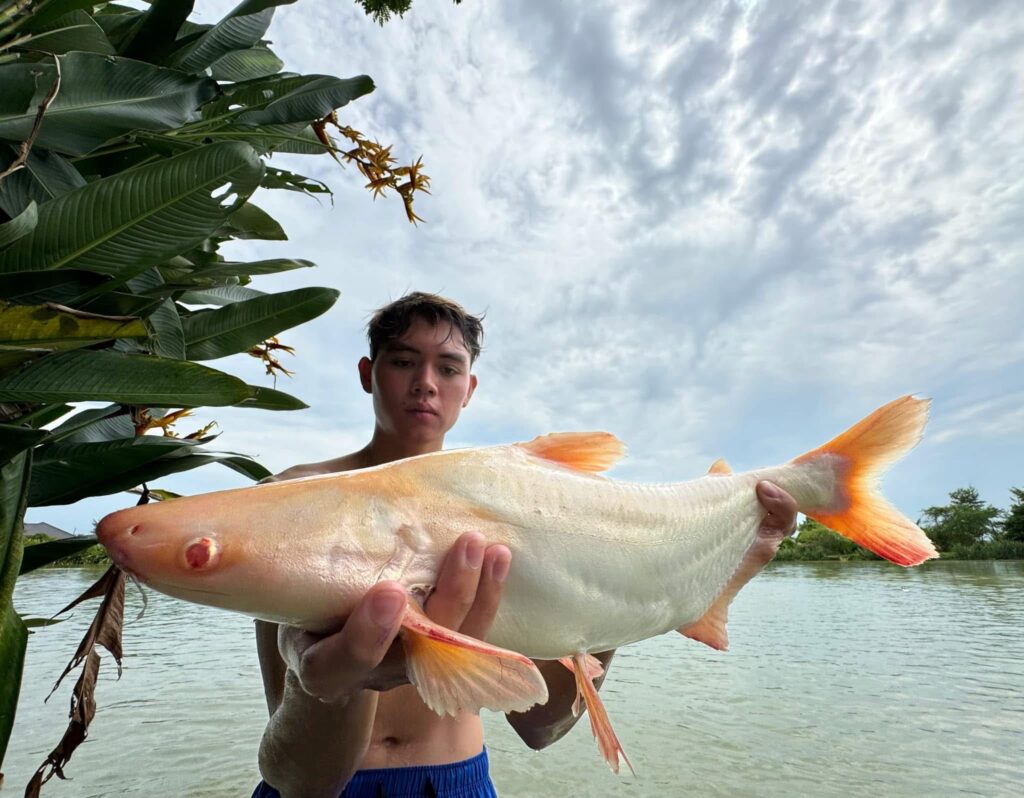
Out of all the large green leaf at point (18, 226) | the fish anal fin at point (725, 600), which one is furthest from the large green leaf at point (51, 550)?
the fish anal fin at point (725, 600)

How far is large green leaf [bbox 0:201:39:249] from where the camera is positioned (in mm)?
1418

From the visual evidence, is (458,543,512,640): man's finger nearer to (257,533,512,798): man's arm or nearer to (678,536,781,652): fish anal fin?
(257,533,512,798): man's arm

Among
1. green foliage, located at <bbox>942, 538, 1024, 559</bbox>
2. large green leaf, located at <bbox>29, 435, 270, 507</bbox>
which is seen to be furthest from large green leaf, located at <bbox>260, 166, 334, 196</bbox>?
green foliage, located at <bbox>942, 538, 1024, 559</bbox>

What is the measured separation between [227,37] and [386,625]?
2.43 meters

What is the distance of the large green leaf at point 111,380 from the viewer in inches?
56.4

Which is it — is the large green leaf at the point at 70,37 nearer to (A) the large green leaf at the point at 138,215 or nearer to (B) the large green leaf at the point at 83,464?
(A) the large green leaf at the point at 138,215

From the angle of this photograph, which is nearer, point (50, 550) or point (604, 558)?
point (604, 558)

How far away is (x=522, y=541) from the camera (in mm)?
1431

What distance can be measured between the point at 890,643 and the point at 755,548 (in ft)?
49.6

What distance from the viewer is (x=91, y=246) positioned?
5.29 feet

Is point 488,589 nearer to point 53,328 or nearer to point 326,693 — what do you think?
point 326,693

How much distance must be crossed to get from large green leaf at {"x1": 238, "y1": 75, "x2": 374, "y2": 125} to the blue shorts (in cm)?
224

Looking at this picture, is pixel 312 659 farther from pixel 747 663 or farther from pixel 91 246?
pixel 747 663

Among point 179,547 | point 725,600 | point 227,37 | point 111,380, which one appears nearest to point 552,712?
point 725,600
